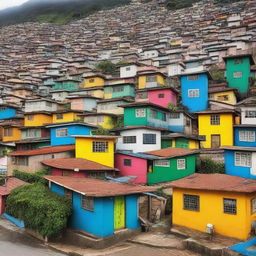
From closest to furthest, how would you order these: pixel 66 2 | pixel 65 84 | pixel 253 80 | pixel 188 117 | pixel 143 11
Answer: pixel 188 117 → pixel 253 80 → pixel 65 84 → pixel 143 11 → pixel 66 2

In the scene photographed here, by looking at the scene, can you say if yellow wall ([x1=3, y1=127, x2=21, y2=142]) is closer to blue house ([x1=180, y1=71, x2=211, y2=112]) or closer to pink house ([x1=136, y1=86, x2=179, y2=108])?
pink house ([x1=136, y1=86, x2=179, y2=108])

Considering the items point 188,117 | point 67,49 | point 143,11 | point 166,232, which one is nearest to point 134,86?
point 188,117

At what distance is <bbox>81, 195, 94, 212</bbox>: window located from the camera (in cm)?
1844

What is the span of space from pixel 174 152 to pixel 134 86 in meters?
25.0

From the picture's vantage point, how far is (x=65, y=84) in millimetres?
65750

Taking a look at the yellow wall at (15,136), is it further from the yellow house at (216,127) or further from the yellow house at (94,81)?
the yellow house at (216,127)

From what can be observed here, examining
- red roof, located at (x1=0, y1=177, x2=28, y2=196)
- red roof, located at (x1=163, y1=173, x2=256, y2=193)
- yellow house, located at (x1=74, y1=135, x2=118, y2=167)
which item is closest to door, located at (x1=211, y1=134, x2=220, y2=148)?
yellow house, located at (x1=74, y1=135, x2=118, y2=167)

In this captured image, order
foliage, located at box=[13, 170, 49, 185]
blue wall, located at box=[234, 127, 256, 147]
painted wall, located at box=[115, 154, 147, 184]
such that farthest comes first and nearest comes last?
1. blue wall, located at box=[234, 127, 256, 147]
2. painted wall, located at box=[115, 154, 147, 184]
3. foliage, located at box=[13, 170, 49, 185]

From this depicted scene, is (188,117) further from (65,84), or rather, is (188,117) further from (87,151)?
(65,84)

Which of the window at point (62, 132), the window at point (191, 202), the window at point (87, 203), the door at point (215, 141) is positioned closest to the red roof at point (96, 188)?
the window at point (87, 203)

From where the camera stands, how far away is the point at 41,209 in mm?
19141

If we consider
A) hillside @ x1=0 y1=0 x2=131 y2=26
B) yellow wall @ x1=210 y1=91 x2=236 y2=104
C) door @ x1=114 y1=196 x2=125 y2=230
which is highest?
hillside @ x1=0 y1=0 x2=131 y2=26

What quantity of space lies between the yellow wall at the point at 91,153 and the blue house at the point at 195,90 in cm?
1870

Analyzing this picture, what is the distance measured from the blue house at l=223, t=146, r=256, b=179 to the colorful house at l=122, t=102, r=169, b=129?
1220 cm
